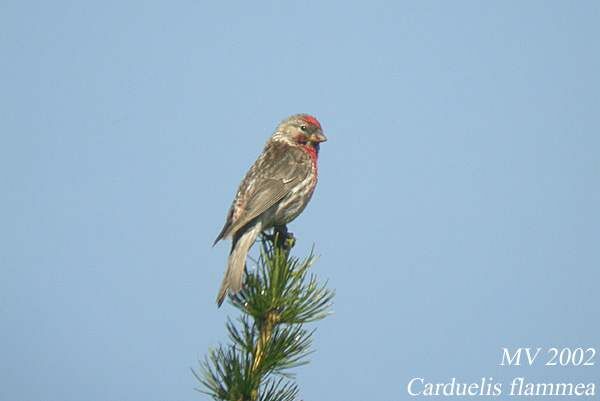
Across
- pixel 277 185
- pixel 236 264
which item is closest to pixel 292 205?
pixel 277 185

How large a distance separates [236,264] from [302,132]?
353 cm

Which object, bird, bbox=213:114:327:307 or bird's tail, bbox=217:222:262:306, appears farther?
bird, bbox=213:114:327:307

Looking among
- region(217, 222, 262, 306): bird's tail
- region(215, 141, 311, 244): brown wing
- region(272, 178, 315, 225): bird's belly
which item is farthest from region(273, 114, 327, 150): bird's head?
region(217, 222, 262, 306): bird's tail

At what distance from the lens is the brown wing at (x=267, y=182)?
7.52 meters

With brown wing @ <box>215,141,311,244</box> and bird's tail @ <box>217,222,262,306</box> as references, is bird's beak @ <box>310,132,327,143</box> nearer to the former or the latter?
brown wing @ <box>215,141,311,244</box>

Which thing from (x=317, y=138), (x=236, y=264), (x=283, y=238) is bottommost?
(x=236, y=264)

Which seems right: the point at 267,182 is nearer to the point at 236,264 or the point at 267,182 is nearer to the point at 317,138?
the point at 317,138

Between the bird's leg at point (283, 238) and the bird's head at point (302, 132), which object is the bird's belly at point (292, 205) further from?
the bird's head at point (302, 132)

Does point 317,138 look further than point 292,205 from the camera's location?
Yes

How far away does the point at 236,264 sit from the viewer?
6.01 meters

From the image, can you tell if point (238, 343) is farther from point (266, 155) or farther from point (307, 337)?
point (266, 155)

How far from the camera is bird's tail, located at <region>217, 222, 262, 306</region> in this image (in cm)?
568

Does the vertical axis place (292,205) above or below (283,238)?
above

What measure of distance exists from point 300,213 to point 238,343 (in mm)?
3495
